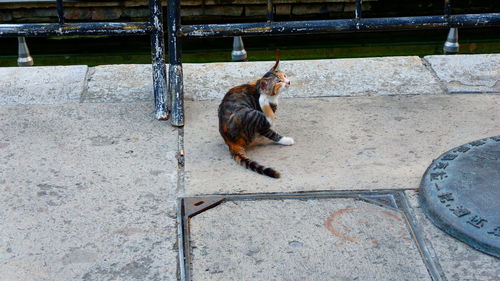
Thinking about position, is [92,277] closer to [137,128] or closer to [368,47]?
[137,128]

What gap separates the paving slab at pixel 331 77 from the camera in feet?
11.9

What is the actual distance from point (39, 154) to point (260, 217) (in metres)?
1.05

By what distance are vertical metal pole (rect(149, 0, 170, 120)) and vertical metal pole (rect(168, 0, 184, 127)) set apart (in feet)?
0.15

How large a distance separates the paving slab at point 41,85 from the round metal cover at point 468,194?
1814 mm

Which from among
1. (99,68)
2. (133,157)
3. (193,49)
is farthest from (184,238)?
(193,49)

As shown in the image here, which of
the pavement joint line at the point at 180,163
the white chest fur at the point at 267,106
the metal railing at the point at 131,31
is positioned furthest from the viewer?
the metal railing at the point at 131,31

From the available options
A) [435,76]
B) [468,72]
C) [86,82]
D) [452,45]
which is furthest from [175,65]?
[452,45]

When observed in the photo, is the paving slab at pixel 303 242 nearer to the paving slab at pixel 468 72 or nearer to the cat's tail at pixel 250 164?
the cat's tail at pixel 250 164

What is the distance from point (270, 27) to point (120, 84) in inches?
35.4

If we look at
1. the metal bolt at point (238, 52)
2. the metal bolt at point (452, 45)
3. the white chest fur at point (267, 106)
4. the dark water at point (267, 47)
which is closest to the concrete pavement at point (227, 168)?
the white chest fur at point (267, 106)

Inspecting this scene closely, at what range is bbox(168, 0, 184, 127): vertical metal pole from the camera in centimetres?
326

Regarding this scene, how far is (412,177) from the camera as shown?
2.82 meters

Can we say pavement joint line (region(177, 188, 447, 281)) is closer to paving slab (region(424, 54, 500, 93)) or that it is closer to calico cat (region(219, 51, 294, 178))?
calico cat (region(219, 51, 294, 178))

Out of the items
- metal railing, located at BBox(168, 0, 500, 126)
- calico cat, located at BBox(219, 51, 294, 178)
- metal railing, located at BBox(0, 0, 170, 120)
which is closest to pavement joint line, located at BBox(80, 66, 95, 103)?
metal railing, located at BBox(0, 0, 170, 120)
